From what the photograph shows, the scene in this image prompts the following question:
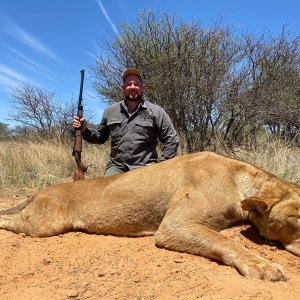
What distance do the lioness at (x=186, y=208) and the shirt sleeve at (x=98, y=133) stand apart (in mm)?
1679

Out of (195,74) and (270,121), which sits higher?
(195,74)

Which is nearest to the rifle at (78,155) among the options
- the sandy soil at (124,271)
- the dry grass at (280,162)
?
the sandy soil at (124,271)

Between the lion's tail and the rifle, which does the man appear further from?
the lion's tail

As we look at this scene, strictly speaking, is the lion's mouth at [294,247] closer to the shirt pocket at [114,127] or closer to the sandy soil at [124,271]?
the sandy soil at [124,271]

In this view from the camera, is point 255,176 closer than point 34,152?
Yes

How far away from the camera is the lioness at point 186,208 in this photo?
3.83 metres

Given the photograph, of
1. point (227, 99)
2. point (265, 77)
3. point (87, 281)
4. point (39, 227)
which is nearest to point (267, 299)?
point (87, 281)

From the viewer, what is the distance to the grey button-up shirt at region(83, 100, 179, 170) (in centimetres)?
623

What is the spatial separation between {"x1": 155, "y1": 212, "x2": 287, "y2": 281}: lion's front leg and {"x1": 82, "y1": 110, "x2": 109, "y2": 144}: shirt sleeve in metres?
2.93

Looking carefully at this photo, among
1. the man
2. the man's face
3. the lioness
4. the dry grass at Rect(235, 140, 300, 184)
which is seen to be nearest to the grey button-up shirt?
the man

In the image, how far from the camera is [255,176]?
4.30 m

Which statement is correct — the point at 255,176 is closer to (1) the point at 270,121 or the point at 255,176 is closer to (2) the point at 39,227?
(2) the point at 39,227

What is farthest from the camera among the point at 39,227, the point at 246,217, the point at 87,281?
the point at 39,227

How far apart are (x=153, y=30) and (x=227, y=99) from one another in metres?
2.76
